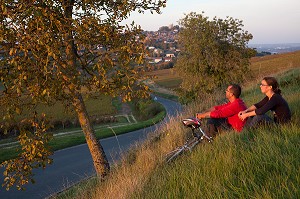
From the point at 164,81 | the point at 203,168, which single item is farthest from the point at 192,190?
the point at 164,81

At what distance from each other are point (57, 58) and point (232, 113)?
10.6ft

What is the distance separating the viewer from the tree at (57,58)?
4.71 m

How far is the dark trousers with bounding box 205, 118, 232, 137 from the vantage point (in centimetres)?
622

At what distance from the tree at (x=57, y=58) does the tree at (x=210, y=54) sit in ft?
66.8

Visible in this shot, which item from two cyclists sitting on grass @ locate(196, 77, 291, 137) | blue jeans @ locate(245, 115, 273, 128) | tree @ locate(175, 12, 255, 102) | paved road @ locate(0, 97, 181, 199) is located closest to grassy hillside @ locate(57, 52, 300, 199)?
blue jeans @ locate(245, 115, 273, 128)

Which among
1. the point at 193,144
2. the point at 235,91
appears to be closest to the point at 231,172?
the point at 193,144

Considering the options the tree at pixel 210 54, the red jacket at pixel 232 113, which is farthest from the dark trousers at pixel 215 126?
the tree at pixel 210 54

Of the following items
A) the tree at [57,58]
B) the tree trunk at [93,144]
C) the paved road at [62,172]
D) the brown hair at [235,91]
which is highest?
the tree at [57,58]

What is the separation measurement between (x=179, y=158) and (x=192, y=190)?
1522 mm

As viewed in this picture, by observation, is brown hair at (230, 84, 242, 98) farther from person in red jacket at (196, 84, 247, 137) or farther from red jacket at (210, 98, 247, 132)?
red jacket at (210, 98, 247, 132)

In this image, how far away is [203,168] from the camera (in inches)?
162

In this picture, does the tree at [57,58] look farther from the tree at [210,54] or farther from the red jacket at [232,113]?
the tree at [210,54]

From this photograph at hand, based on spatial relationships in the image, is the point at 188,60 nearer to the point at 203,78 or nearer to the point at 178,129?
the point at 203,78

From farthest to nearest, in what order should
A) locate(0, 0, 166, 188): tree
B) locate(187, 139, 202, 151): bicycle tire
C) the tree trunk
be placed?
the tree trunk
locate(187, 139, 202, 151): bicycle tire
locate(0, 0, 166, 188): tree
